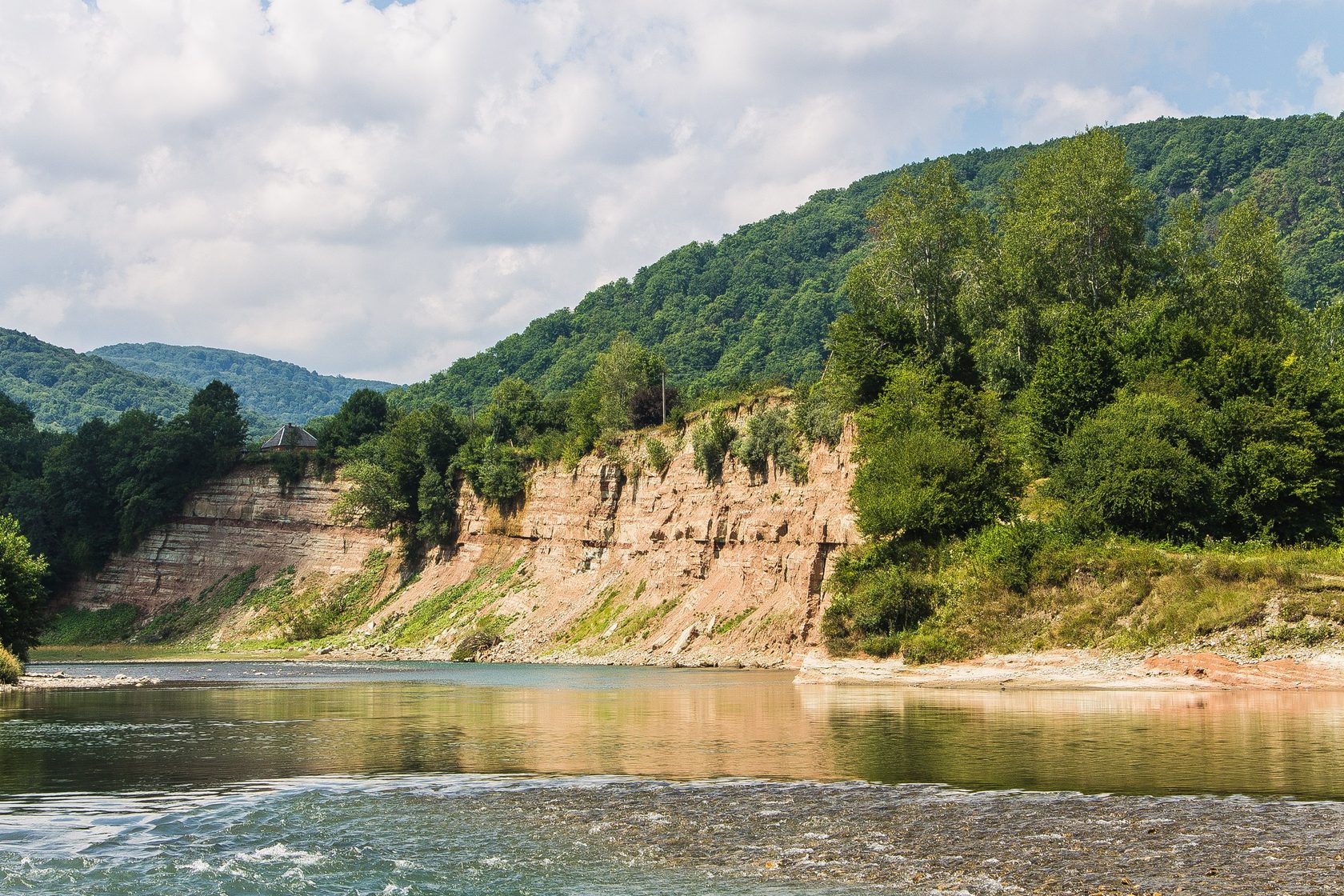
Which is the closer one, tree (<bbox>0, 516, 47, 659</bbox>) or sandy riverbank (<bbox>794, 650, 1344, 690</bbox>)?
sandy riverbank (<bbox>794, 650, 1344, 690</bbox>)

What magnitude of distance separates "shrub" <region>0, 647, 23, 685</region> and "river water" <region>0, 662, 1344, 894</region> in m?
20.1

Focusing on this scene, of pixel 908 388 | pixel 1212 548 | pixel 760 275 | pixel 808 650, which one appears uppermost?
pixel 760 275

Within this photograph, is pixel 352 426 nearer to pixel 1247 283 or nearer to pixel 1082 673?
pixel 1247 283

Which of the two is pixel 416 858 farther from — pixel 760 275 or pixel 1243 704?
pixel 760 275

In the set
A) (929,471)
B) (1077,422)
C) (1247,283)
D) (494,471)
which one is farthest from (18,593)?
(1247,283)

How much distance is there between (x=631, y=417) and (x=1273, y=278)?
47782mm

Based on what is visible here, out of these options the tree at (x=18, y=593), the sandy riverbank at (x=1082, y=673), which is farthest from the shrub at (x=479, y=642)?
the tree at (x=18, y=593)

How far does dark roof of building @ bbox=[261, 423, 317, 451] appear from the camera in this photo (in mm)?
121938

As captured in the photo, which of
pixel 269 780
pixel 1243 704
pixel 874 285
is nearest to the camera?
pixel 269 780

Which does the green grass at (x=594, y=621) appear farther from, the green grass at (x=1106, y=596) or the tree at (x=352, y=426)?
the tree at (x=352, y=426)

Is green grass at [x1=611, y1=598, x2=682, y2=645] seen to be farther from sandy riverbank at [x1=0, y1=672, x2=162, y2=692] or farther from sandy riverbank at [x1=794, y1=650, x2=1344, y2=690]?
sandy riverbank at [x1=0, y1=672, x2=162, y2=692]

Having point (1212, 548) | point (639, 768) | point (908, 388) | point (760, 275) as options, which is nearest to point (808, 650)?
point (908, 388)

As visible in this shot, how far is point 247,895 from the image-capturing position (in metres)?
15.7

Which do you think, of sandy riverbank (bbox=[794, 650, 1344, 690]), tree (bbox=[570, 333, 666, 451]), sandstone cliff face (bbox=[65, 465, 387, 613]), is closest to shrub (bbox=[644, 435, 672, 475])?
tree (bbox=[570, 333, 666, 451])
